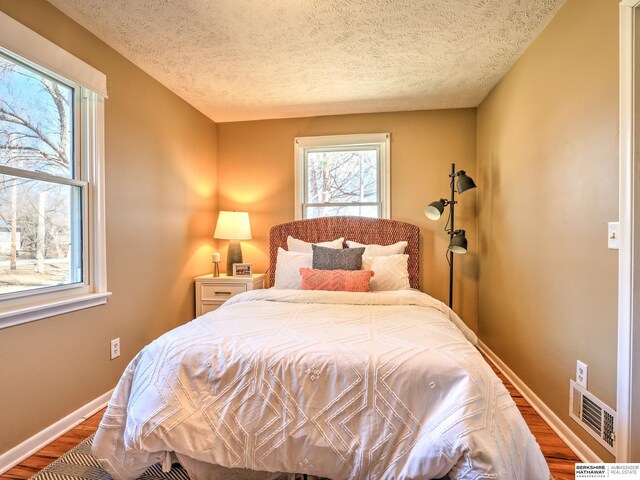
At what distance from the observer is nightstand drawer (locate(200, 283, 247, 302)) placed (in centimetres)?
320

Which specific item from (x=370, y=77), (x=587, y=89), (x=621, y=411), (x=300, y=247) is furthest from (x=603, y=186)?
(x=300, y=247)

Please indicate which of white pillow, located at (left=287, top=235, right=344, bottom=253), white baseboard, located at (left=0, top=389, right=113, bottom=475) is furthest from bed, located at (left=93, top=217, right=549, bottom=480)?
white pillow, located at (left=287, top=235, right=344, bottom=253)

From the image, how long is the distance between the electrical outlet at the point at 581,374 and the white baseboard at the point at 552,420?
29 centimetres

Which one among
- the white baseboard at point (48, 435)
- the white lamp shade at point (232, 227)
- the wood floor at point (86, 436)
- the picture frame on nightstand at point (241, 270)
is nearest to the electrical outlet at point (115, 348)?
the white baseboard at point (48, 435)

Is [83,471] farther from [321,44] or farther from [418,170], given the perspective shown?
[418,170]

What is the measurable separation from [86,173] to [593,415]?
10.3 feet

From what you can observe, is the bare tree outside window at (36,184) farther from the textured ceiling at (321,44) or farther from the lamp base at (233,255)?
the lamp base at (233,255)

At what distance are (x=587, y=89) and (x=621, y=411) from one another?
58.4 inches

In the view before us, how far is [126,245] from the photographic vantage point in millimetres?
2424

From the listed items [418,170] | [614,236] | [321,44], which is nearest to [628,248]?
[614,236]

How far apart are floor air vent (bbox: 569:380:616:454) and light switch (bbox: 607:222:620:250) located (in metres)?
0.73

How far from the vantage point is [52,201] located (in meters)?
1.95

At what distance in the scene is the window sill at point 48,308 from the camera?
1629 millimetres

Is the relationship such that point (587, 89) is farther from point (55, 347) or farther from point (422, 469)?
point (55, 347)
